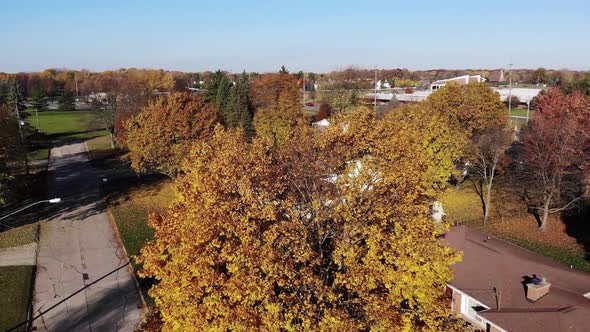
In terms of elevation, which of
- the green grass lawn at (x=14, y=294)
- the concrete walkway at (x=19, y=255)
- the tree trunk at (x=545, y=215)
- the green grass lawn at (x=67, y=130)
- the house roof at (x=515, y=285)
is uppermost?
the green grass lawn at (x=67, y=130)

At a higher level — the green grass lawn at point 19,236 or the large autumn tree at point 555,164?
the large autumn tree at point 555,164

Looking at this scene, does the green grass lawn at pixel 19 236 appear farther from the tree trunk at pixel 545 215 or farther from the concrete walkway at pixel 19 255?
the tree trunk at pixel 545 215

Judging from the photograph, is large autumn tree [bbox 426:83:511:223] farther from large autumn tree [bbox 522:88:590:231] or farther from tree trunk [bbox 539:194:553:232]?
tree trunk [bbox 539:194:553:232]

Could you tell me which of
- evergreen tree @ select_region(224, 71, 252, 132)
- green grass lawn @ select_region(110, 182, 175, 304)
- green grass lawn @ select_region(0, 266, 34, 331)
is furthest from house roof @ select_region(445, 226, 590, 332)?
evergreen tree @ select_region(224, 71, 252, 132)

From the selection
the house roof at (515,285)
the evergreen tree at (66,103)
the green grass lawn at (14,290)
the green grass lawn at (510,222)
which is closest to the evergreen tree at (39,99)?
the evergreen tree at (66,103)

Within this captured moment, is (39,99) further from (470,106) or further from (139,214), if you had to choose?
(470,106)

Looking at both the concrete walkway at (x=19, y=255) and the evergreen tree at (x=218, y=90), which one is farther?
the evergreen tree at (x=218, y=90)
